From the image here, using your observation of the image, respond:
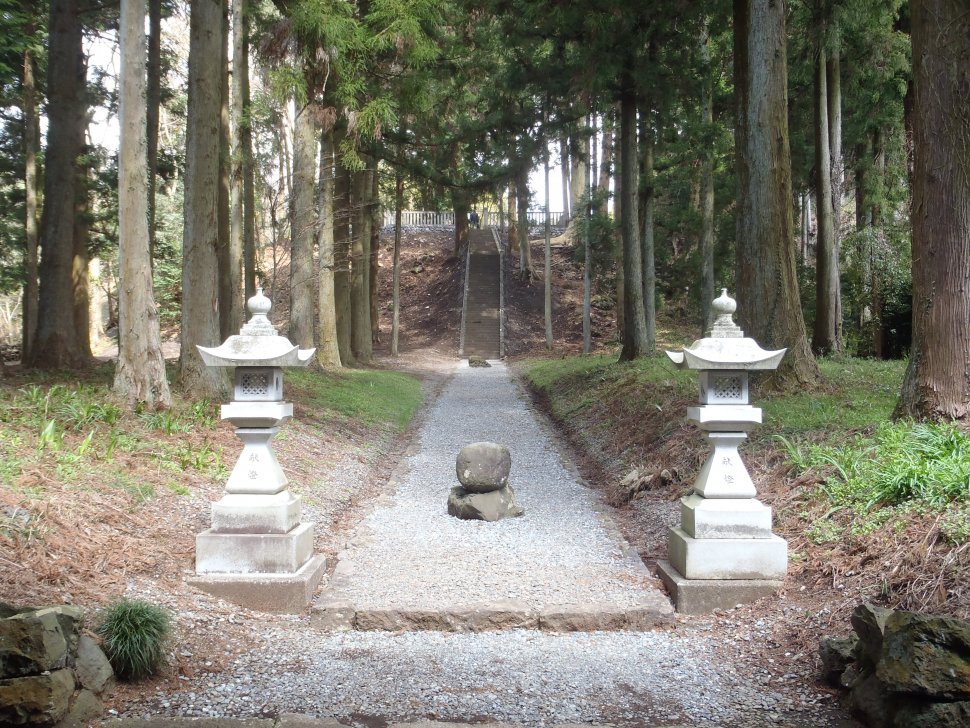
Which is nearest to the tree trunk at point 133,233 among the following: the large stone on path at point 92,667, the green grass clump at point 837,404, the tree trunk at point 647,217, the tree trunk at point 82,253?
the large stone on path at point 92,667

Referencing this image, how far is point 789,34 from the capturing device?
16.8 meters

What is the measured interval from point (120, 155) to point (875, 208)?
58.1 feet

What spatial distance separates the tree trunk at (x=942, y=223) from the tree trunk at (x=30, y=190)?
637 inches

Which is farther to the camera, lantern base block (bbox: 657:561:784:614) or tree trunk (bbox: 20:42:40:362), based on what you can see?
tree trunk (bbox: 20:42:40:362)

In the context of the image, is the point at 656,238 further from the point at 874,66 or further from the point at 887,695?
the point at 887,695

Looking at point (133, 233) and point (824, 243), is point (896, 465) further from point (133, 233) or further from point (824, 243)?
point (824, 243)

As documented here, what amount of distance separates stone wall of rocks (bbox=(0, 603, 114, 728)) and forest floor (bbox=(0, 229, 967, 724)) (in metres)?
0.28

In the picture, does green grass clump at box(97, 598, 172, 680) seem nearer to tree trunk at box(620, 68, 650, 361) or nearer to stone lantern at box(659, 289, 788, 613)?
stone lantern at box(659, 289, 788, 613)

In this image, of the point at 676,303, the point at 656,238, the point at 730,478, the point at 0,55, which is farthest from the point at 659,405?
the point at 676,303

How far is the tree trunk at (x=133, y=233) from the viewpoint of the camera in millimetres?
9117

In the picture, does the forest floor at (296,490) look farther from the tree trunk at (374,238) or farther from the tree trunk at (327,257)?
the tree trunk at (374,238)

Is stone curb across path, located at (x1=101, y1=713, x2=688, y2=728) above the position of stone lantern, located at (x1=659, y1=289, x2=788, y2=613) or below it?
below

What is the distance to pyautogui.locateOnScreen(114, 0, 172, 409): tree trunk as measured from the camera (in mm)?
9117

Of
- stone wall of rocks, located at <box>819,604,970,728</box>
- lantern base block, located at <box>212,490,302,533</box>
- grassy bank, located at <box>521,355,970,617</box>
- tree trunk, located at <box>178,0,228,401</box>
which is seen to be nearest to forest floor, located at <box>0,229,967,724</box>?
grassy bank, located at <box>521,355,970,617</box>
